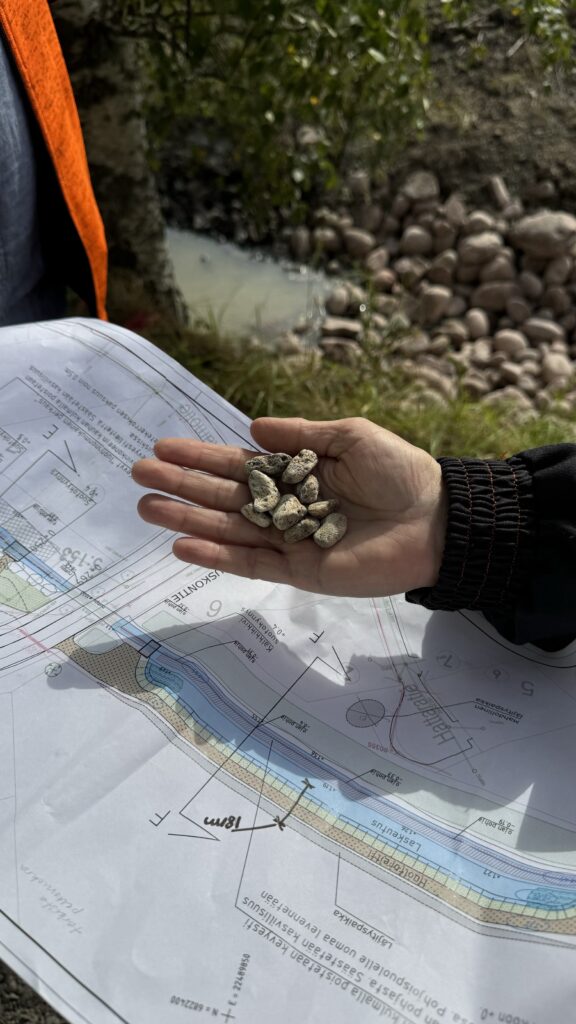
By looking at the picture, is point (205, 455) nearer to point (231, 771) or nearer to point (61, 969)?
point (231, 771)

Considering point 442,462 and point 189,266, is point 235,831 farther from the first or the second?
point 189,266

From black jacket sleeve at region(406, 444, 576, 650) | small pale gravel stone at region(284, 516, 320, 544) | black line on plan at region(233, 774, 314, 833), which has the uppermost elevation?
small pale gravel stone at region(284, 516, 320, 544)

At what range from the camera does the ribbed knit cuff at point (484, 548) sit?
3.82ft

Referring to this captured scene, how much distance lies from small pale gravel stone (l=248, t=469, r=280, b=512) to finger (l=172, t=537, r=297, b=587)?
63 mm

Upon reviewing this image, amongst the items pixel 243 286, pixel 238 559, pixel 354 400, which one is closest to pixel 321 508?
pixel 238 559

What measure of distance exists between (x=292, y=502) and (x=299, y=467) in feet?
0.25

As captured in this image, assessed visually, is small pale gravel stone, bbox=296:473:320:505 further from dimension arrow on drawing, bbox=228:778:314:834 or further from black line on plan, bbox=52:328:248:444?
dimension arrow on drawing, bbox=228:778:314:834

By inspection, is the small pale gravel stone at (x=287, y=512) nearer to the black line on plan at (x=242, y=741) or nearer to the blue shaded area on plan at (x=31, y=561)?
the black line on plan at (x=242, y=741)

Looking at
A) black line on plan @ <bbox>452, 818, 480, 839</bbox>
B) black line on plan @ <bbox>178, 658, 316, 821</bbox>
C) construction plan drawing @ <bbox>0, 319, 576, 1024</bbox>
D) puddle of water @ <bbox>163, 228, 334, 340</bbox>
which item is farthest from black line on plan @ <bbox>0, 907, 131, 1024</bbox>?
puddle of water @ <bbox>163, 228, 334, 340</bbox>

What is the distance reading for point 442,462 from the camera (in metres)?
1.25

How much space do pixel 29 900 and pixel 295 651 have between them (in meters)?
0.45

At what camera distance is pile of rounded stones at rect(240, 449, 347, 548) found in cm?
118

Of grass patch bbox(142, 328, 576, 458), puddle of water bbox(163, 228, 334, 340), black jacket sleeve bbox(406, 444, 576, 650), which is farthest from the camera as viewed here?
puddle of water bbox(163, 228, 334, 340)

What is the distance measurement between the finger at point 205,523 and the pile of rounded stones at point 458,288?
139 centimetres
